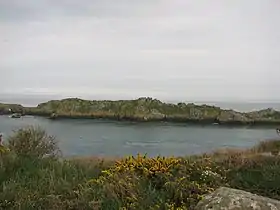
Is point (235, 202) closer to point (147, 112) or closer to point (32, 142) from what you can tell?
point (32, 142)

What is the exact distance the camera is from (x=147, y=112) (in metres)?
59.4

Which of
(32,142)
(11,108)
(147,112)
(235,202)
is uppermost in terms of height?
(11,108)

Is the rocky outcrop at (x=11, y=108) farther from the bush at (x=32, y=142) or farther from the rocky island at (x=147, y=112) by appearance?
the bush at (x=32, y=142)

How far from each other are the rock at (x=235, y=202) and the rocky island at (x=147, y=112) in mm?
47434

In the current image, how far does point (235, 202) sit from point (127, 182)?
183cm

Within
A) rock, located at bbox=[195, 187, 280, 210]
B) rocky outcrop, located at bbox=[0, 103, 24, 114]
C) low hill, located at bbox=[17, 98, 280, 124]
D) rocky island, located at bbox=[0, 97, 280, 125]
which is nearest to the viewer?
rock, located at bbox=[195, 187, 280, 210]

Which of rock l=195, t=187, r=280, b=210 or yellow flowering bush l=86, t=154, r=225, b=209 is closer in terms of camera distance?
rock l=195, t=187, r=280, b=210

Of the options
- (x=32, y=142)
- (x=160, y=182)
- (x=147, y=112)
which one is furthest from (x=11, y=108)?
(x=160, y=182)

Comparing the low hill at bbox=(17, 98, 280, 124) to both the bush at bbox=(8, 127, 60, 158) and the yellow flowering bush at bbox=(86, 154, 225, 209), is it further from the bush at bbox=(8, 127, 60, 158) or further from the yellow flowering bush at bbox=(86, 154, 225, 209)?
the yellow flowering bush at bbox=(86, 154, 225, 209)

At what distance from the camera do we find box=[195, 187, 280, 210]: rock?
5391mm

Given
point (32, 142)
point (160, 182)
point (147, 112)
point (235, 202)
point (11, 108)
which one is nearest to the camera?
point (235, 202)

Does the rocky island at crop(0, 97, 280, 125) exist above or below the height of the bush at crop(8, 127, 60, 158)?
above

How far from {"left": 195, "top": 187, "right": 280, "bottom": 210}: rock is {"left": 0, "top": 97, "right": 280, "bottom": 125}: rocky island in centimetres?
4743

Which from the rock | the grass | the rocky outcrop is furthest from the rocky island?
the rock
